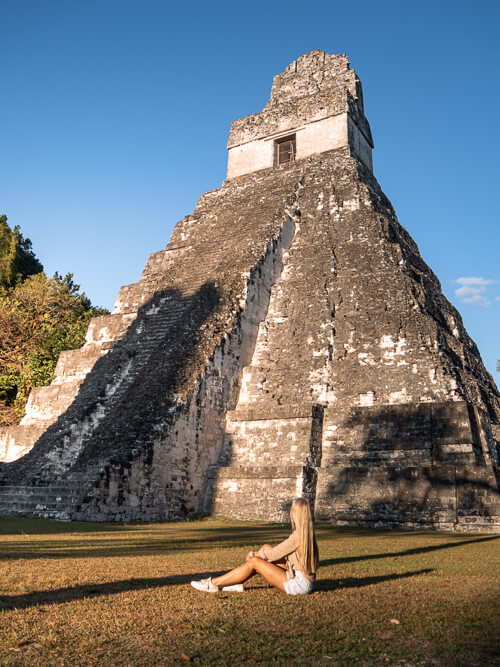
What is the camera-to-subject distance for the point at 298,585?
427 cm

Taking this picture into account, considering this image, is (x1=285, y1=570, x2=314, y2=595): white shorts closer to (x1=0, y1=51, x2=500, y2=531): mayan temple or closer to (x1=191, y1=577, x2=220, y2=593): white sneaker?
(x1=191, y1=577, x2=220, y2=593): white sneaker

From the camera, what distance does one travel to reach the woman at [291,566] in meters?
4.26

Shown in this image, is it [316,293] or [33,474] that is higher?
[316,293]

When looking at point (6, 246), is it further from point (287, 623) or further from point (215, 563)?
point (287, 623)

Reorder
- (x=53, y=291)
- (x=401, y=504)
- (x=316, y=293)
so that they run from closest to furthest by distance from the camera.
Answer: (x=401, y=504), (x=316, y=293), (x=53, y=291)

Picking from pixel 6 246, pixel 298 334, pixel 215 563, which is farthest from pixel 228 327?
pixel 6 246

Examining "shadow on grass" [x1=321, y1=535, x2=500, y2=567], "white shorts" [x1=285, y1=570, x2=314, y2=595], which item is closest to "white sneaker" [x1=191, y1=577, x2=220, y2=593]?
"white shorts" [x1=285, y1=570, x2=314, y2=595]

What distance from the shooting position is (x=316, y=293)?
14312 mm

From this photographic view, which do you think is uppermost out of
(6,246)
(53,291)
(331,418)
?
(6,246)

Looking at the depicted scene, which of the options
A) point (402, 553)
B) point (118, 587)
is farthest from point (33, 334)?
point (118, 587)

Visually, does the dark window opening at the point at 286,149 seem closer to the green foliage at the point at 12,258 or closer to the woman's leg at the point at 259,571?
the green foliage at the point at 12,258

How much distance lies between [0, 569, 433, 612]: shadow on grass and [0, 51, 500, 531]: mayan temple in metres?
5.10

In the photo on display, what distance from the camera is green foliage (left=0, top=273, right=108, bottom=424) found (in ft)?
64.3

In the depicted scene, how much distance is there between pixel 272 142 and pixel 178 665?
1913cm
